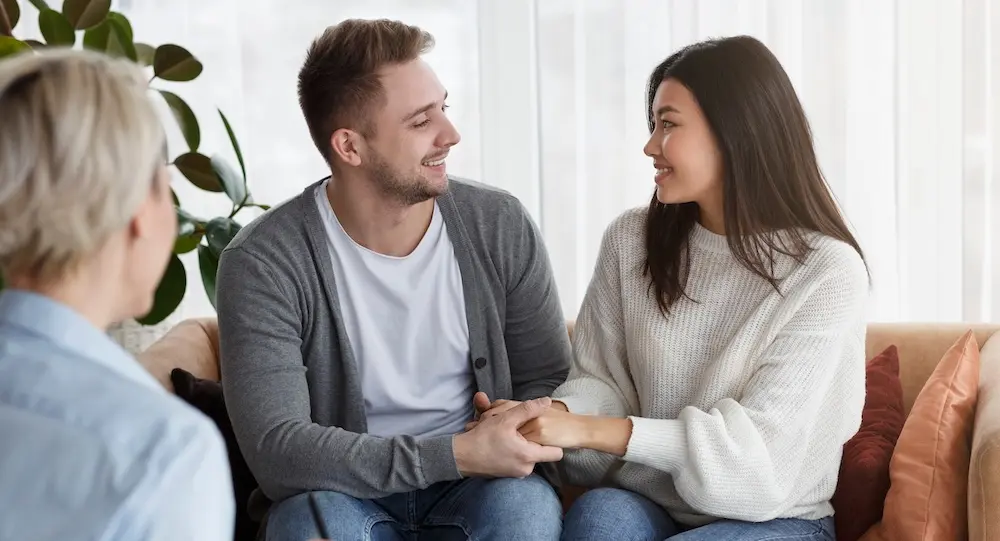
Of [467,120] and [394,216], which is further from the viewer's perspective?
[467,120]

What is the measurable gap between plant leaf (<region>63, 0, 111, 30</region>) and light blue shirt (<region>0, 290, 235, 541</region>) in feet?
6.72

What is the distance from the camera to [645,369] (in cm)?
205

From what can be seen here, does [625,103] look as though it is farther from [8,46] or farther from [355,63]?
[8,46]

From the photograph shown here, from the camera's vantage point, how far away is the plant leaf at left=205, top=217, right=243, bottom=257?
9.20 feet

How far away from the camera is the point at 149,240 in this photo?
1073 mm

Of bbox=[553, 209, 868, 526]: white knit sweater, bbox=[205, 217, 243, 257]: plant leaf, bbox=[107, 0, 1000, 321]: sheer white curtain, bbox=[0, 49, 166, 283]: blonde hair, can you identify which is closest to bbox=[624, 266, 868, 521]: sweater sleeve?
bbox=[553, 209, 868, 526]: white knit sweater

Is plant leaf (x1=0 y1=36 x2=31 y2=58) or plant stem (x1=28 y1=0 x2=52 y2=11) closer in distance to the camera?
plant leaf (x1=0 y1=36 x2=31 y2=58)

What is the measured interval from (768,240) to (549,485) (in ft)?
1.94

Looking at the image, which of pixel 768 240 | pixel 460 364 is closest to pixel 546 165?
pixel 460 364

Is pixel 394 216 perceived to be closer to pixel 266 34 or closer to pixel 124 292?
pixel 124 292

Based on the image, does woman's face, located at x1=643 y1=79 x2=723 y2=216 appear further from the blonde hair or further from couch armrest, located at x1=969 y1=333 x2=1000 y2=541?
the blonde hair

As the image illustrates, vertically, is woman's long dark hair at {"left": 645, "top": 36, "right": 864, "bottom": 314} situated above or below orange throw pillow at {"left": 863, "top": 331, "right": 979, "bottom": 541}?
above

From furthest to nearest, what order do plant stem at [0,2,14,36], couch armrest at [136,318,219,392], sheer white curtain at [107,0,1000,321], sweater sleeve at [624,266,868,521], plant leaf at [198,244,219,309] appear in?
sheer white curtain at [107,0,1000,321]
plant leaf at [198,244,219,309]
plant stem at [0,2,14,36]
couch armrest at [136,318,219,392]
sweater sleeve at [624,266,868,521]

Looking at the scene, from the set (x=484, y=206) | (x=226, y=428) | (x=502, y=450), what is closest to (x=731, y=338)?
(x=502, y=450)
